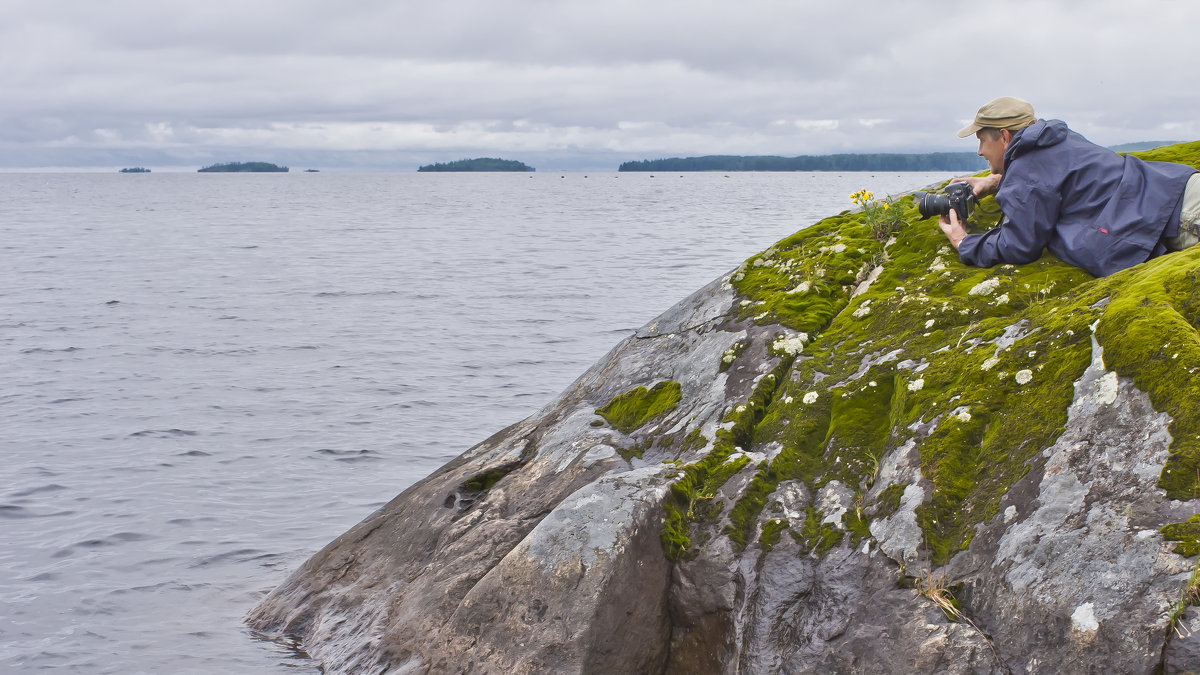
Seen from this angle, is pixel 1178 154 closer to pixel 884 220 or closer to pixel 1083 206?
pixel 1083 206

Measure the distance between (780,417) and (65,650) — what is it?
7564mm

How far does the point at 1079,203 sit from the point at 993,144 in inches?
42.1

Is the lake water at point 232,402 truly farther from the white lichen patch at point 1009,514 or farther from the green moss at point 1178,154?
the green moss at point 1178,154

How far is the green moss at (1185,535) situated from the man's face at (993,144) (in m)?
4.41

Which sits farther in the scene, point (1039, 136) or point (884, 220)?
point (884, 220)

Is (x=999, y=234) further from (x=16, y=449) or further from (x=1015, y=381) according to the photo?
(x=16, y=449)

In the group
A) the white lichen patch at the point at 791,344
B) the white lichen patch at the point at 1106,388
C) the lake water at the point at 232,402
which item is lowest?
the lake water at the point at 232,402

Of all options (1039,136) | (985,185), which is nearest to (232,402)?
(985,185)

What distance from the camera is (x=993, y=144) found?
764 centimetres

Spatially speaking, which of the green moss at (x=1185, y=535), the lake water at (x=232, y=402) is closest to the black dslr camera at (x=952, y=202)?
the green moss at (x=1185, y=535)

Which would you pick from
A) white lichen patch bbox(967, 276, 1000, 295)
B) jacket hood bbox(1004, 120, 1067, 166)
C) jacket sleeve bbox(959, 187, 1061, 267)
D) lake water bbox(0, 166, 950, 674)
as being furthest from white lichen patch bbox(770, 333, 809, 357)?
lake water bbox(0, 166, 950, 674)

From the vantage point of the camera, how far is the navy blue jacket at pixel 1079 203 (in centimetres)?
663

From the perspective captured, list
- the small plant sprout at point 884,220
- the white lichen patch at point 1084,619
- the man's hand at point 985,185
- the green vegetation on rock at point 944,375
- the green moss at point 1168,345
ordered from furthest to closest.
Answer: the small plant sprout at point 884,220
the man's hand at point 985,185
the green vegetation on rock at point 944,375
the green moss at point 1168,345
the white lichen patch at point 1084,619

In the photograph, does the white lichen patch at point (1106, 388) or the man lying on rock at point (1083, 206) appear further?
the man lying on rock at point (1083, 206)
